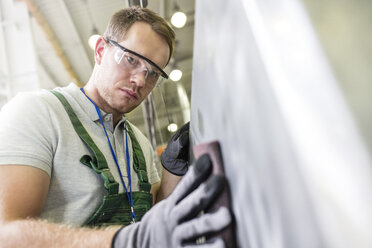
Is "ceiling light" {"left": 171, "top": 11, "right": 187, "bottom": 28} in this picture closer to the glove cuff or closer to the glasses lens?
the glasses lens

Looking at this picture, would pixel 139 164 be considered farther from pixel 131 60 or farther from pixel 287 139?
pixel 287 139

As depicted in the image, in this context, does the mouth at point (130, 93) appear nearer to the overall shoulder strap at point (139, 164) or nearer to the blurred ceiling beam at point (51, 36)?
the overall shoulder strap at point (139, 164)

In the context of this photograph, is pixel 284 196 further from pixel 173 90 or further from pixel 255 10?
pixel 173 90

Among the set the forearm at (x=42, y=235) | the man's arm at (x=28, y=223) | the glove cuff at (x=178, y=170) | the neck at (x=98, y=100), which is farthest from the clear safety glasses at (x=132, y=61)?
the forearm at (x=42, y=235)

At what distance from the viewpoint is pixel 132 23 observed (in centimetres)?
119

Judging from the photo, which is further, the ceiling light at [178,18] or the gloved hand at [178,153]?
the ceiling light at [178,18]

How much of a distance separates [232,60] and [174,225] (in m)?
0.29

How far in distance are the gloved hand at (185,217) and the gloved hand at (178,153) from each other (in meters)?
0.50

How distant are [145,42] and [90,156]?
56 cm

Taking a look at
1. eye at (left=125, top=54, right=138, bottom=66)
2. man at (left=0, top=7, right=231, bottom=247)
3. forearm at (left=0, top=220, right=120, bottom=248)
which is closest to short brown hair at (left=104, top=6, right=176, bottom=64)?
man at (left=0, top=7, right=231, bottom=247)

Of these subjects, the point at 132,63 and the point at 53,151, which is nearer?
the point at 53,151

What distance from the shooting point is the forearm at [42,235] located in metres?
0.62

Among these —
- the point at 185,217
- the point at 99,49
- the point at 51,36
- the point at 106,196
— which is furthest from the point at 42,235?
the point at 51,36

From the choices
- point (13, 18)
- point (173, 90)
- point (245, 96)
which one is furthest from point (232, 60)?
point (173, 90)
